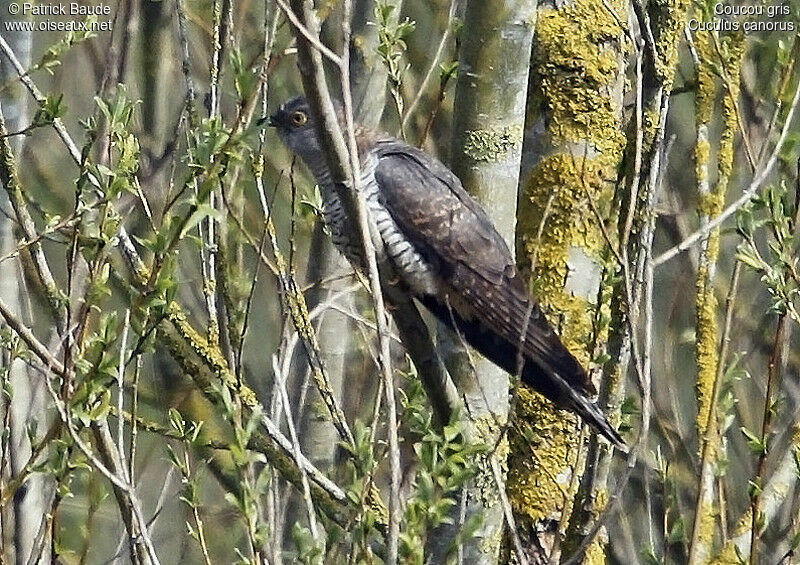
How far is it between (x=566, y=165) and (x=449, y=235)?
2.24 feet

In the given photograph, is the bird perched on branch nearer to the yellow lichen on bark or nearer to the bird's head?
the bird's head

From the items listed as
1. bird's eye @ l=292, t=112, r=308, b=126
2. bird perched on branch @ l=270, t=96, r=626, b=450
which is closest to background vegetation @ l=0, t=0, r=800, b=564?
bird perched on branch @ l=270, t=96, r=626, b=450

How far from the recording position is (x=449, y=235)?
13.1 ft

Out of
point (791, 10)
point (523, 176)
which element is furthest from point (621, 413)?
point (791, 10)

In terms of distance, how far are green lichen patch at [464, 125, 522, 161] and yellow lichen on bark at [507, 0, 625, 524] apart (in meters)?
0.17

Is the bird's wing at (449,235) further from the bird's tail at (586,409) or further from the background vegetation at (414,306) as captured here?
the bird's tail at (586,409)

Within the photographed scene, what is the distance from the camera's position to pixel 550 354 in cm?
338

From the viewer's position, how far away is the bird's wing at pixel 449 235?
3871mm


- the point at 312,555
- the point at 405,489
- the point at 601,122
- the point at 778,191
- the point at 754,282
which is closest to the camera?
the point at 312,555

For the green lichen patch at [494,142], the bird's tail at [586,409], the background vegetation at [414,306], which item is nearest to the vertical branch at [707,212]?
the background vegetation at [414,306]

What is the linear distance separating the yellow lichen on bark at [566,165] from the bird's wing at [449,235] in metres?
0.40

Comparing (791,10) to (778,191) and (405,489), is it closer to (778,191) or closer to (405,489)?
(778,191)

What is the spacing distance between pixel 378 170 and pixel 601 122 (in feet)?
2.91

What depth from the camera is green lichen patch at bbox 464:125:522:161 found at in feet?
10.9
